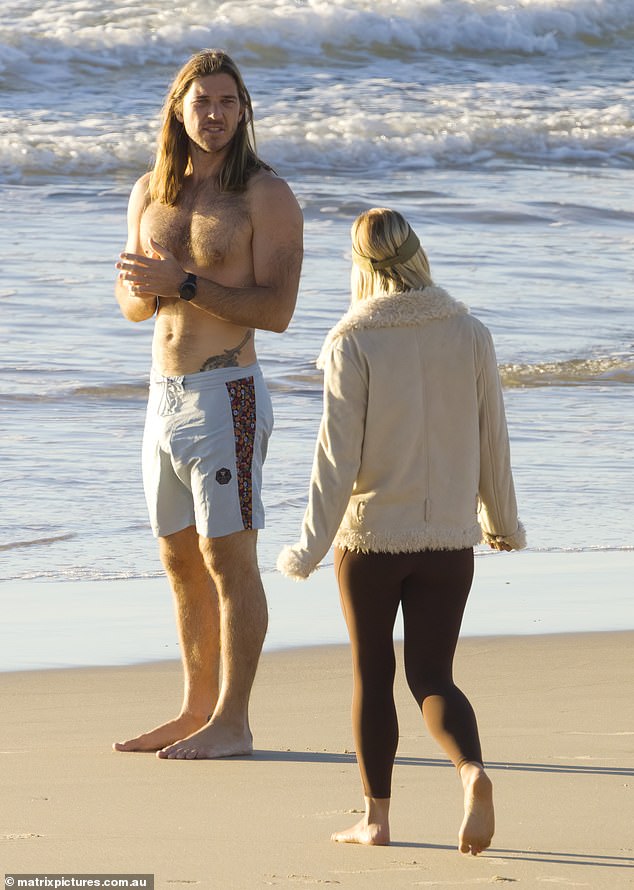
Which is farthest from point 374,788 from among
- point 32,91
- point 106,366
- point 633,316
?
point 32,91

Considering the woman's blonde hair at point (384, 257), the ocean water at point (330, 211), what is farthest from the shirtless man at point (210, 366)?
the ocean water at point (330, 211)

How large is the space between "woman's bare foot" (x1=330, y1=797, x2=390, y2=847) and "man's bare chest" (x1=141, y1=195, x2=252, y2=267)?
1728 millimetres

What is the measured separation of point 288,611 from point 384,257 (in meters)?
2.49

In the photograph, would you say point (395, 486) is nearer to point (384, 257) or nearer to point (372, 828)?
point (384, 257)

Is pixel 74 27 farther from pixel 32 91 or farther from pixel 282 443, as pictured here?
pixel 282 443

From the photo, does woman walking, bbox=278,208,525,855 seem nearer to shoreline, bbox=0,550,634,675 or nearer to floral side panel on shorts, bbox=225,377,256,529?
floral side panel on shorts, bbox=225,377,256,529

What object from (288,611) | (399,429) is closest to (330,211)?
(288,611)

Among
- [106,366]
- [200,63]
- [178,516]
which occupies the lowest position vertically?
[106,366]

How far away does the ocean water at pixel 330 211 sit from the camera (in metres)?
7.83

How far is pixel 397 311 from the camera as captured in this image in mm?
3578

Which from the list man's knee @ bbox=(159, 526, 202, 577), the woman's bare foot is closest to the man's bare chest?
man's knee @ bbox=(159, 526, 202, 577)

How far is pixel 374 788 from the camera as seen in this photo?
3572 mm

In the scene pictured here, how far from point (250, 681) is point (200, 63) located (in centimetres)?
185

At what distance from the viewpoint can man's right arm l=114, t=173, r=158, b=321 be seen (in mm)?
4555
